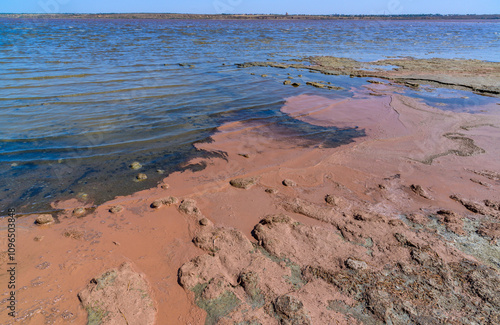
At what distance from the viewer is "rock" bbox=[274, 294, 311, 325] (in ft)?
7.23

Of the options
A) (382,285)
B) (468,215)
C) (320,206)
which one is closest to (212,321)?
(382,285)

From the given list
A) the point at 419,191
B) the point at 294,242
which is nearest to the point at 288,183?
the point at 294,242

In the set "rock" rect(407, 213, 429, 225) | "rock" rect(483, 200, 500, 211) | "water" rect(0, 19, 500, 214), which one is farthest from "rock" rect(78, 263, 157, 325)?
"rock" rect(483, 200, 500, 211)

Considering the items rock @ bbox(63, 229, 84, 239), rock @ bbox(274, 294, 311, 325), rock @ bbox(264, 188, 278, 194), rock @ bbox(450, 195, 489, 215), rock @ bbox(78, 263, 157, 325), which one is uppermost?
rock @ bbox(450, 195, 489, 215)

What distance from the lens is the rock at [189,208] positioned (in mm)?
3525

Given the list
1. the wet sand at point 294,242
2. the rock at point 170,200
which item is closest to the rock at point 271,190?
the wet sand at point 294,242

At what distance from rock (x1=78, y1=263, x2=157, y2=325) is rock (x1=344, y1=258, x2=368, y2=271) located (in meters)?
1.79

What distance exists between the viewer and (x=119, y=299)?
238 cm

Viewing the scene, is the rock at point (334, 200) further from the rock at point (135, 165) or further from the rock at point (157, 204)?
the rock at point (135, 165)

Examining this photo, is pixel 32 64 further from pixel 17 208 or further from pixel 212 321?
pixel 212 321

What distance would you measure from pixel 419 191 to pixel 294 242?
2.18 m

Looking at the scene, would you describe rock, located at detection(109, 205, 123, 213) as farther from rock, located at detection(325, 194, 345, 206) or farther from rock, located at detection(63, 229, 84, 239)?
rock, located at detection(325, 194, 345, 206)

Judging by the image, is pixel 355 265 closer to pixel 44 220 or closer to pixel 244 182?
pixel 244 182

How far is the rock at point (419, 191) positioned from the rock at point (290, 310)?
2.62 meters
